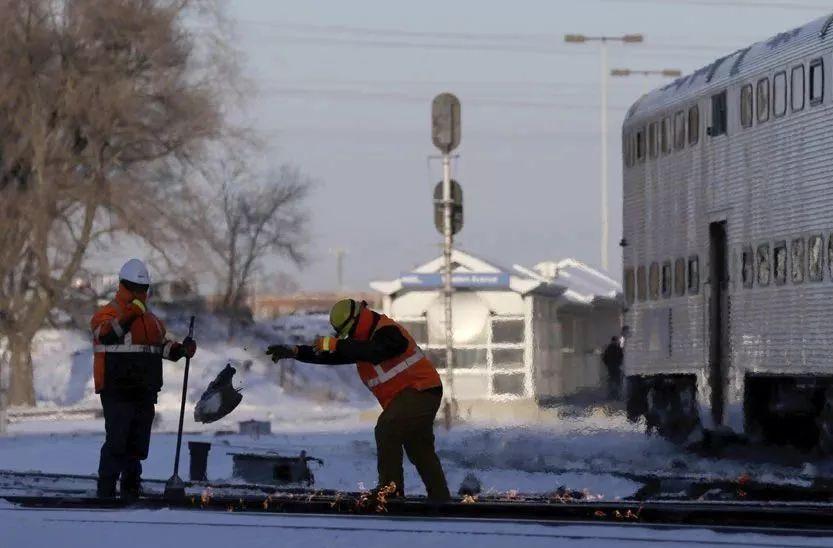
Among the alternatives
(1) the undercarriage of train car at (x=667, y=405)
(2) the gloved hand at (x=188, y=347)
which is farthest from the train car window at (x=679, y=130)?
(2) the gloved hand at (x=188, y=347)

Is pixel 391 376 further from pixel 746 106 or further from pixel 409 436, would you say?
pixel 746 106

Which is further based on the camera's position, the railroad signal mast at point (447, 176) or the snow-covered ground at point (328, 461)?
the railroad signal mast at point (447, 176)

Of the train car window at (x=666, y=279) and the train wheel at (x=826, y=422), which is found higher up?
the train car window at (x=666, y=279)

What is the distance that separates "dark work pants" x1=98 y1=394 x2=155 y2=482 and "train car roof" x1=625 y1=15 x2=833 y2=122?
29.6 ft

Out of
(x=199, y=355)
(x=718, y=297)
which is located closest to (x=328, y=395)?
(x=199, y=355)

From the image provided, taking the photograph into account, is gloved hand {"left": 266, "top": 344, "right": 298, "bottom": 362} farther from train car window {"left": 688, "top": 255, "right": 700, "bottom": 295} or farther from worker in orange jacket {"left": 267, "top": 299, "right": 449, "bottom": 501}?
train car window {"left": 688, "top": 255, "right": 700, "bottom": 295}

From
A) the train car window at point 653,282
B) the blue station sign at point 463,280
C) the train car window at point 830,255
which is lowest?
the train car window at point 830,255

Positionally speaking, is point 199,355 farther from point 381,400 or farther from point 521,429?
point 381,400

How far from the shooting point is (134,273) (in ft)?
50.4

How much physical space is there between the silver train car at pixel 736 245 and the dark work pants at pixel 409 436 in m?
7.99

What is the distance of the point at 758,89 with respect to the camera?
24.0 m

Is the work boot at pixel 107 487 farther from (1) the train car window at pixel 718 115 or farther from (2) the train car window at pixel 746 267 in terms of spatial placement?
(1) the train car window at pixel 718 115

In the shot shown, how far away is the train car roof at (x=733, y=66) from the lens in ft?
73.2

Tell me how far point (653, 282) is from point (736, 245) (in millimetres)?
4101
